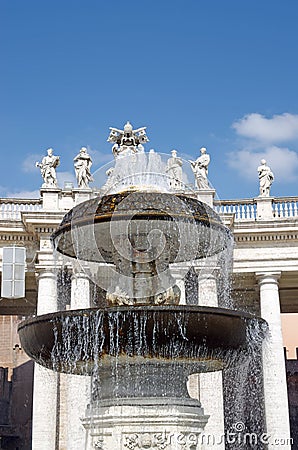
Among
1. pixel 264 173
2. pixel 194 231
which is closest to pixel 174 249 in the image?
pixel 194 231

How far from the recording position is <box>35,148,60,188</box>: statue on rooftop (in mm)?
31406

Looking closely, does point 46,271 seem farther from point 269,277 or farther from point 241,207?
point 269,277

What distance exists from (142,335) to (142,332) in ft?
0.20

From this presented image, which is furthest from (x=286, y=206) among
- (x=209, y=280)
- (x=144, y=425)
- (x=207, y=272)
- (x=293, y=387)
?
(x=144, y=425)

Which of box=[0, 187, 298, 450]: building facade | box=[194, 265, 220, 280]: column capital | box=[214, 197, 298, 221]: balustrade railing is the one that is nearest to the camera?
box=[0, 187, 298, 450]: building facade

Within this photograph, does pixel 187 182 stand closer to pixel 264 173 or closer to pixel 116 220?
pixel 116 220

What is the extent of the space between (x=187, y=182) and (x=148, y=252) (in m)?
2.90

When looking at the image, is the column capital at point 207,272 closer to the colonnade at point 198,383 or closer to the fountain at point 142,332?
the colonnade at point 198,383

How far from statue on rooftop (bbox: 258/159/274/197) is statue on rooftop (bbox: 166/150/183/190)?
1673cm

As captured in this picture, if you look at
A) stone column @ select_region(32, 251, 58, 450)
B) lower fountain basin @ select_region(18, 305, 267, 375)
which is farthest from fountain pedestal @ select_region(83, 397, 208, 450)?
stone column @ select_region(32, 251, 58, 450)

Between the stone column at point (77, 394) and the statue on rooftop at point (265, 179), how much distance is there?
28.7ft

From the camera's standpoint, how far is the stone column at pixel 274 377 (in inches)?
1125

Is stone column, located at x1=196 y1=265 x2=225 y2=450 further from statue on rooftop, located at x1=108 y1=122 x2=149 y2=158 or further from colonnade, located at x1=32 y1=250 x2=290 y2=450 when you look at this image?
statue on rooftop, located at x1=108 y1=122 x2=149 y2=158

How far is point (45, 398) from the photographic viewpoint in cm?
2805
